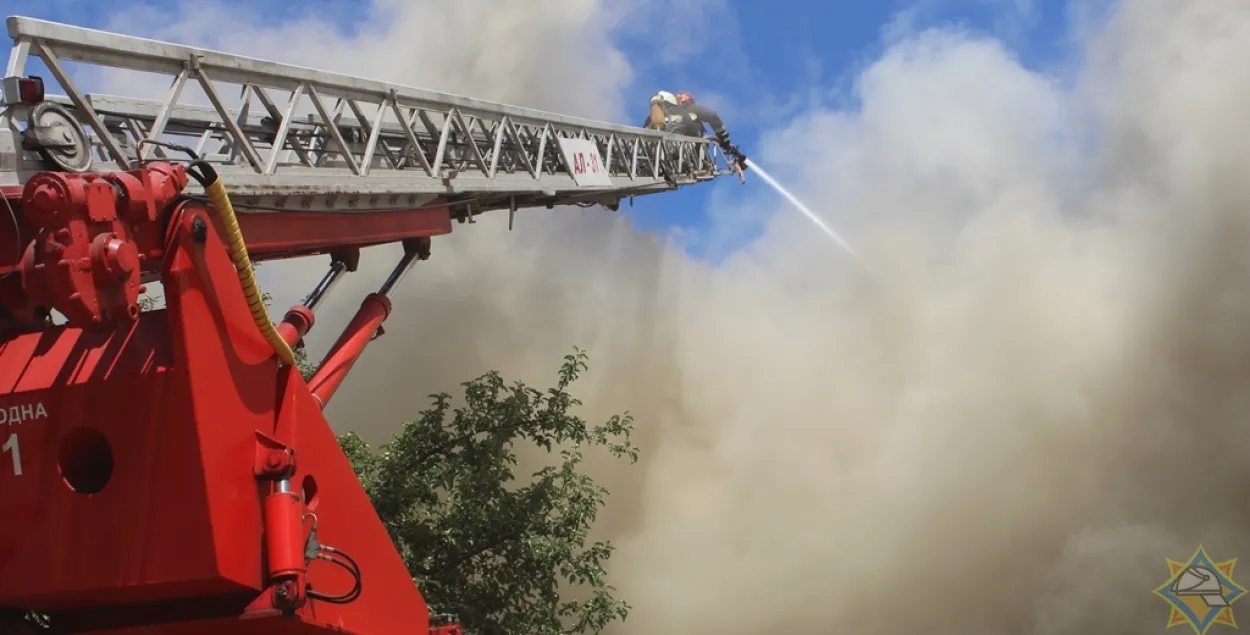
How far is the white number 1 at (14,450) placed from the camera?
4.87m

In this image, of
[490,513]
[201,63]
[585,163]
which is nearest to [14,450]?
[201,63]

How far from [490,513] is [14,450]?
293 inches

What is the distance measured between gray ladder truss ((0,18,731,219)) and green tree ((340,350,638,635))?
2437mm

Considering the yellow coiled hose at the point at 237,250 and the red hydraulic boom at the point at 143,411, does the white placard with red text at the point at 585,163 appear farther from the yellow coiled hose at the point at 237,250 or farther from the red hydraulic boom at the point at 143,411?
the yellow coiled hose at the point at 237,250

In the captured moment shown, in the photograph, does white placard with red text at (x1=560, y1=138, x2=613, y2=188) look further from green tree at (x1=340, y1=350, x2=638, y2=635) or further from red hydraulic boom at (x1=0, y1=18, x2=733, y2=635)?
red hydraulic boom at (x1=0, y1=18, x2=733, y2=635)

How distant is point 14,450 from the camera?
488cm

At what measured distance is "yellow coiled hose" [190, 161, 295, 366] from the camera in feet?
16.7

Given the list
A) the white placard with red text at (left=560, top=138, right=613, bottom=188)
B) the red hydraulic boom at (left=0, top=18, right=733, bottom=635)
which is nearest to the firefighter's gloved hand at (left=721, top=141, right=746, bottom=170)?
the white placard with red text at (left=560, top=138, right=613, bottom=188)

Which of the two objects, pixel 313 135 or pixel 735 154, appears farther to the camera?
pixel 735 154

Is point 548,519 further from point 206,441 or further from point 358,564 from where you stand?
point 206,441

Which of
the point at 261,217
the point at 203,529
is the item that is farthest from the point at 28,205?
the point at 261,217

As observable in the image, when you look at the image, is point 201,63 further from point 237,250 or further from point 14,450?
point 14,450

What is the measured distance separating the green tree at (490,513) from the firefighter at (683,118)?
5125 mm

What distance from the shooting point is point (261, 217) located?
664 cm
